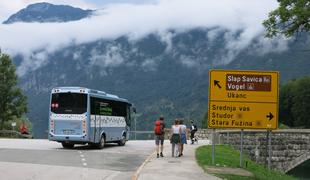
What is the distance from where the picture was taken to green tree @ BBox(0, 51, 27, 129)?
6309cm

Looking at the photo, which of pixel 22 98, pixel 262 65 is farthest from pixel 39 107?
pixel 22 98

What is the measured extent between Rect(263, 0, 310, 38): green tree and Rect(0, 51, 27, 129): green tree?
129ft

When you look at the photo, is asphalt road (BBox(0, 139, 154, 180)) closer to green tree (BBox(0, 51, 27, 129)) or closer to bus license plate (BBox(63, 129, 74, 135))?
bus license plate (BBox(63, 129, 74, 135))

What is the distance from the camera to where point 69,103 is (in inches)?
1164

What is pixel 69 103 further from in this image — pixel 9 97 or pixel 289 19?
pixel 9 97

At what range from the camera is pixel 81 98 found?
29.6m

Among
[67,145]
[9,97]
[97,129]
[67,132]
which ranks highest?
[9,97]

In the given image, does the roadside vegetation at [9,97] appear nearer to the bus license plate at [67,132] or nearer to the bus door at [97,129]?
the bus door at [97,129]

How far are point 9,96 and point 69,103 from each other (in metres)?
36.2

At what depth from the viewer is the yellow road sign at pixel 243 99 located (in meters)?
20.3

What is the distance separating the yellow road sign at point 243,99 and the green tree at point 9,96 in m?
45.7

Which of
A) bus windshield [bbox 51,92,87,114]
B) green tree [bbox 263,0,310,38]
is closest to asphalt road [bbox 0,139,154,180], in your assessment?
bus windshield [bbox 51,92,87,114]

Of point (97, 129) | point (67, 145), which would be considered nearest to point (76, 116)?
point (97, 129)

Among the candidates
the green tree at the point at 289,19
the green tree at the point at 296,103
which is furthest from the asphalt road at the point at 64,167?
the green tree at the point at 296,103
